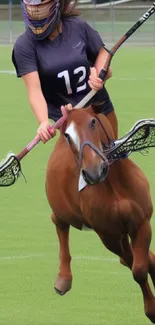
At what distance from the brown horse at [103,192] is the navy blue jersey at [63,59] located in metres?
0.35

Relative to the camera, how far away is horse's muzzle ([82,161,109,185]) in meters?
6.05

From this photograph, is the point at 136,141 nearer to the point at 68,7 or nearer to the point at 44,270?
the point at 68,7

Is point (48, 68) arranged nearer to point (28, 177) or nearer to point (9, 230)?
point (9, 230)

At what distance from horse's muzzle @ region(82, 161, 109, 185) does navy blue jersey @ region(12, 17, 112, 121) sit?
120 cm

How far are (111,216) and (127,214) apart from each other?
97mm

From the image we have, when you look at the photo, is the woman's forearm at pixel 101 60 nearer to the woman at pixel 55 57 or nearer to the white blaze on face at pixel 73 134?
the woman at pixel 55 57

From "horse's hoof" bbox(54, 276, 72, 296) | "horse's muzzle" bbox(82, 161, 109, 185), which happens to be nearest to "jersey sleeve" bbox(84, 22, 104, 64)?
"horse's muzzle" bbox(82, 161, 109, 185)

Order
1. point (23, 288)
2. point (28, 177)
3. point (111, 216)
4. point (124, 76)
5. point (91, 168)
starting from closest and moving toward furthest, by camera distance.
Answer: point (91, 168) < point (111, 216) < point (23, 288) < point (28, 177) < point (124, 76)

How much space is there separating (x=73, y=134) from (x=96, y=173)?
0.36 m

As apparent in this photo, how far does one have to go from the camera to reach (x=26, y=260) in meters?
8.86

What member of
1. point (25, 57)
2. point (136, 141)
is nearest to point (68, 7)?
point (25, 57)

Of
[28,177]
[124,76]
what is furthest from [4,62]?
[28,177]

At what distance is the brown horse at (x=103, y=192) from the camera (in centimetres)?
625

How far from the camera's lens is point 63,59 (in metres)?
7.14
